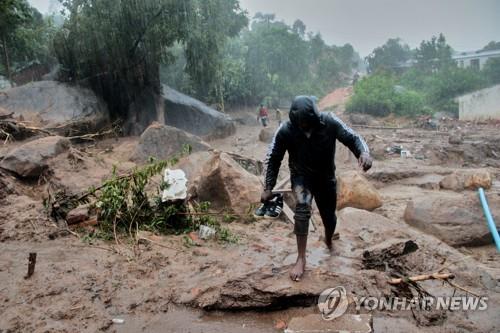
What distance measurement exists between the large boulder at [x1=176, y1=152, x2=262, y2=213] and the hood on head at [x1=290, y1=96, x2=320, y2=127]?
8.50 ft

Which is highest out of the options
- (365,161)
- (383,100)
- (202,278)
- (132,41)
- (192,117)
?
(132,41)

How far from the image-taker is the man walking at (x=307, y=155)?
11.3 ft

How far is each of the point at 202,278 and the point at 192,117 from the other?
51.9ft

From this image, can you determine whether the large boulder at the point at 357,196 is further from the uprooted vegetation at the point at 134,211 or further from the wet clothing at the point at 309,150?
the wet clothing at the point at 309,150

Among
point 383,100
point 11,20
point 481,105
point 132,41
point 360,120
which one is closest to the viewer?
point 11,20

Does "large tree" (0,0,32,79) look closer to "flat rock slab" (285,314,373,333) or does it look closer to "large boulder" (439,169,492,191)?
"flat rock slab" (285,314,373,333)

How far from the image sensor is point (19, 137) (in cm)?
875

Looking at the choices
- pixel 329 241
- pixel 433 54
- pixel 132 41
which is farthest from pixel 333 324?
pixel 433 54

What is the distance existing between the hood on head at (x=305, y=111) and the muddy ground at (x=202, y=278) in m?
1.30

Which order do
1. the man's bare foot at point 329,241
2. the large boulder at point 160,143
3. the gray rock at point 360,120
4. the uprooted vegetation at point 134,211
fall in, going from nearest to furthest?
1. the man's bare foot at point 329,241
2. the uprooted vegetation at point 134,211
3. the large boulder at point 160,143
4. the gray rock at point 360,120

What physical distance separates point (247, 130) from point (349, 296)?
68.2 feet

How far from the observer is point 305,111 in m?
3.40

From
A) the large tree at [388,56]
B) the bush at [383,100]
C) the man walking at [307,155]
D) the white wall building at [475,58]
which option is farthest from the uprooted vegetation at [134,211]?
the large tree at [388,56]

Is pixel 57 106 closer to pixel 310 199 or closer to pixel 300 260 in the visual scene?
pixel 310 199
